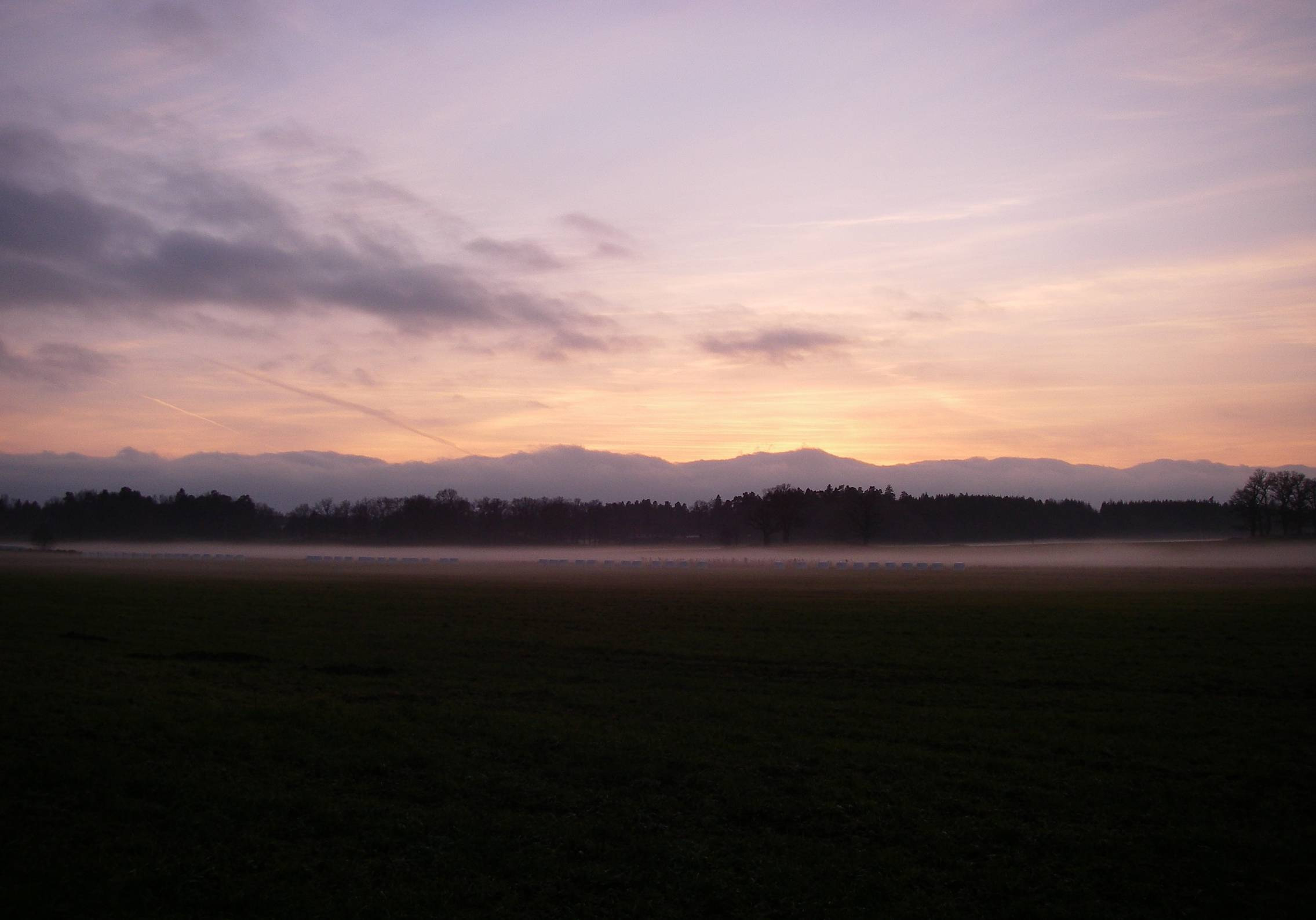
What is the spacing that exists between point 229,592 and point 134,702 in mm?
36703

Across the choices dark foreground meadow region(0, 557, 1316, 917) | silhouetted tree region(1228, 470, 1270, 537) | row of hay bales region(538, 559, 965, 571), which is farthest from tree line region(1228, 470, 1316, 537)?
dark foreground meadow region(0, 557, 1316, 917)

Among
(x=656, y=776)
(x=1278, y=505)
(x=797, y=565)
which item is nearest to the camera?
(x=656, y=776)

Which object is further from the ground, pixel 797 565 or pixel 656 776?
pixel 656 776

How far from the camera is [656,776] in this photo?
44.8 feet

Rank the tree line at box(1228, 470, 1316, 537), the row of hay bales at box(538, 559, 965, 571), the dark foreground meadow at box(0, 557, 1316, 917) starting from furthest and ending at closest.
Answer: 1. the tree line at box(1228, 470, 1316, 537)
2. the row of hay bales at box(538, 559, 965, 571)
3. the dark foreground meadow at box(0, 557, 1316, 917)

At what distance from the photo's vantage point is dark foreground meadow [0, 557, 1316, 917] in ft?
31.7

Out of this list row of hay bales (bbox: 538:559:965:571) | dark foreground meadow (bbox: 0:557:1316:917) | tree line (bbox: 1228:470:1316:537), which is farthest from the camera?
tree line (bbox: 1228:470:1316:537)

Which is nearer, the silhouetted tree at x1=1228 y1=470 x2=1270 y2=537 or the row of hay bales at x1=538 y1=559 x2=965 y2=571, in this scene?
the row of hay bales at x1=538 y1=559 x2=965 y2=571

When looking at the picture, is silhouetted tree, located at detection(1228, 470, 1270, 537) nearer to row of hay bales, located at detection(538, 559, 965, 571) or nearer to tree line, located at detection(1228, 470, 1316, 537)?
tree line, located at detection(1228, 470, 1316, 537)

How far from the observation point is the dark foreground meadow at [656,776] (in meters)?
9.67

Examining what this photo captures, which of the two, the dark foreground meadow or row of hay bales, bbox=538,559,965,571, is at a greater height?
the dark foreground meadow

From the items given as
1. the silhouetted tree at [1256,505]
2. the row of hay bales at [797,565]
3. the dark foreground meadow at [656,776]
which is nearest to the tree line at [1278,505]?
the silhouetted tree at [1256,505]

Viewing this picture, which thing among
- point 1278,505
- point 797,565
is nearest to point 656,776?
point 797,565

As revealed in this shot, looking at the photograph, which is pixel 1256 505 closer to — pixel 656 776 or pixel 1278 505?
pixel 1278 505
